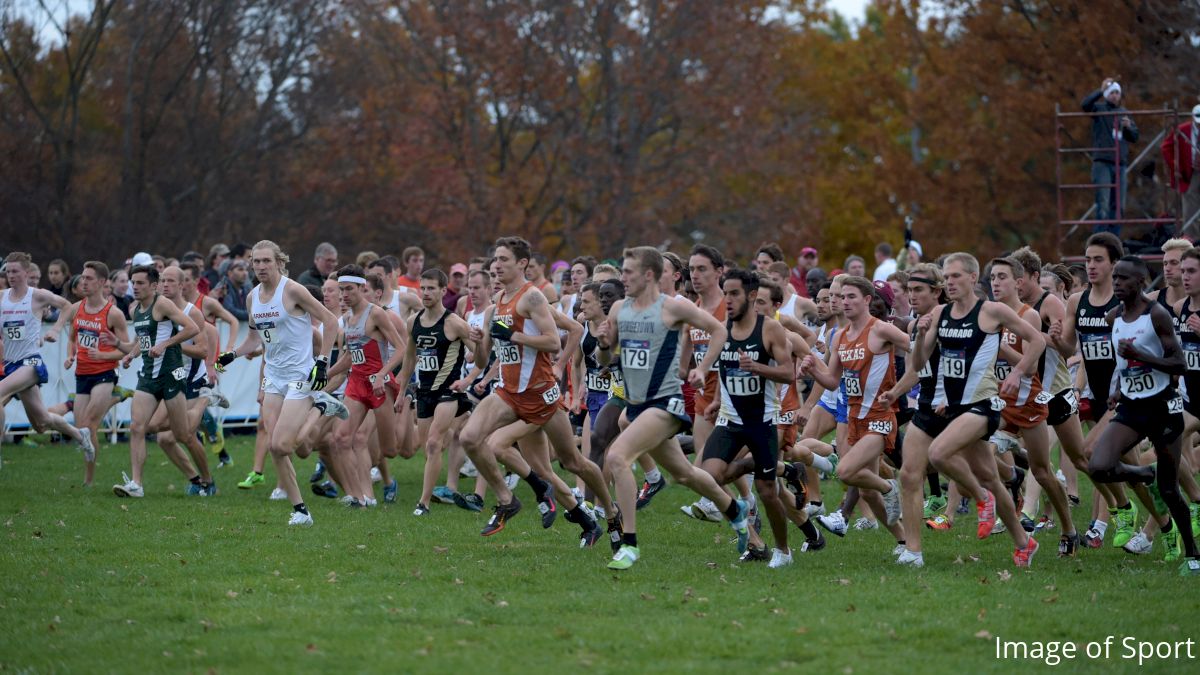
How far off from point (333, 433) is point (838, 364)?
17.5 ft

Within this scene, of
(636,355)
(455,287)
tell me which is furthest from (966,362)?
(455,287)

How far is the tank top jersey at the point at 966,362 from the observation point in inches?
414

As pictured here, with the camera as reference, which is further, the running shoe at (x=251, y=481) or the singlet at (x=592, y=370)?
the running shoe at (x=251, y=481)

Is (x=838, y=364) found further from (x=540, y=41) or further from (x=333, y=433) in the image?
(x=540, y=41)

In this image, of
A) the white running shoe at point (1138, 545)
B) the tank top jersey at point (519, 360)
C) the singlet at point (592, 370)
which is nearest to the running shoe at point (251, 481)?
the singlet at point (592, 370)

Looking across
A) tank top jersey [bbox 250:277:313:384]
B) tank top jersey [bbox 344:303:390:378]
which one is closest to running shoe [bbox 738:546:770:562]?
tank top jersey [bbox 250:277:313:384]

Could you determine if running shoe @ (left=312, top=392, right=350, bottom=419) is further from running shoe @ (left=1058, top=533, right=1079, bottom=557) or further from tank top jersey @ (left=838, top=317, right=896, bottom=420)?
running shoe @ (left=1058, top=533, right=1079, bottom=557)

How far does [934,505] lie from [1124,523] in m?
2.59

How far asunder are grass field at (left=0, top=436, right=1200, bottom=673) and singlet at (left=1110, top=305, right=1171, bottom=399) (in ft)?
4.27

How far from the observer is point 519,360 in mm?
11992

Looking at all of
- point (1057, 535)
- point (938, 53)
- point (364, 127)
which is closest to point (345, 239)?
point (364, 127)

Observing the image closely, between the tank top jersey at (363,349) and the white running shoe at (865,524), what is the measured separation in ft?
16.0

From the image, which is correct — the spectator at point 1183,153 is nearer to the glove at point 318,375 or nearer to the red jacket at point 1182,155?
the red jacket at point 1182,155

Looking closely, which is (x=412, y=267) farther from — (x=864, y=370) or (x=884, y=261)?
(x=864, y=370)
